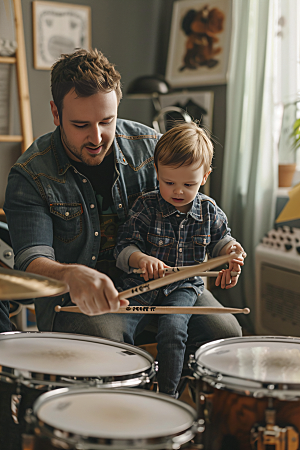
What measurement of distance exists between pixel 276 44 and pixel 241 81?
270 mm

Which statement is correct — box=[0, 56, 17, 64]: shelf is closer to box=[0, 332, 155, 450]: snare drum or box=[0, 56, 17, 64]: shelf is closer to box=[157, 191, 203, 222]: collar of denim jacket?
box=[157, 191, 203, 222]: collar of denim jacket

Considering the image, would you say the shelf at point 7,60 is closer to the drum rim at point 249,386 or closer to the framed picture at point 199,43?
the framed picture at point 199,43

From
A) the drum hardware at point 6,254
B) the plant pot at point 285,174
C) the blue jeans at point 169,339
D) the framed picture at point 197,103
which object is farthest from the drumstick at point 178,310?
the framed picture at point 197,103

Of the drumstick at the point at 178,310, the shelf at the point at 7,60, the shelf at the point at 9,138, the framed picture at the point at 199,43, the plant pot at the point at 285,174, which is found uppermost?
the framed picture at the point at 199,43

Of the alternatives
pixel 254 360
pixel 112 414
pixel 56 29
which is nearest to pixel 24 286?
pixel 112 414

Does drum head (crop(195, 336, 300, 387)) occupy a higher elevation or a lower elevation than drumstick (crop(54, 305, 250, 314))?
lower

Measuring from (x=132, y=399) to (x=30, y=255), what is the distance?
544 mm

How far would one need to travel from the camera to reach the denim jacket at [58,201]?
4.50ft

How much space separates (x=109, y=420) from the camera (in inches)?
31.3

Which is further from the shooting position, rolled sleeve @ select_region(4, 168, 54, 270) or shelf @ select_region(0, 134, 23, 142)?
shelf @ select_region(0, 134, 23, 142)

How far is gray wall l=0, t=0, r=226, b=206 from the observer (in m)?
3.19

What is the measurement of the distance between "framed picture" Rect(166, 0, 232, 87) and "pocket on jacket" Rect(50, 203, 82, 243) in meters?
1.88

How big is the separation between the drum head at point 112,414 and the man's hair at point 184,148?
69 cm

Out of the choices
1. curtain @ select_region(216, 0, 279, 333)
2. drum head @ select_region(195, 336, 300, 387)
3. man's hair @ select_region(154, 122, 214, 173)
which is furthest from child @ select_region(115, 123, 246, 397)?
curtain @ select_region(216, 0, 279, 333)
